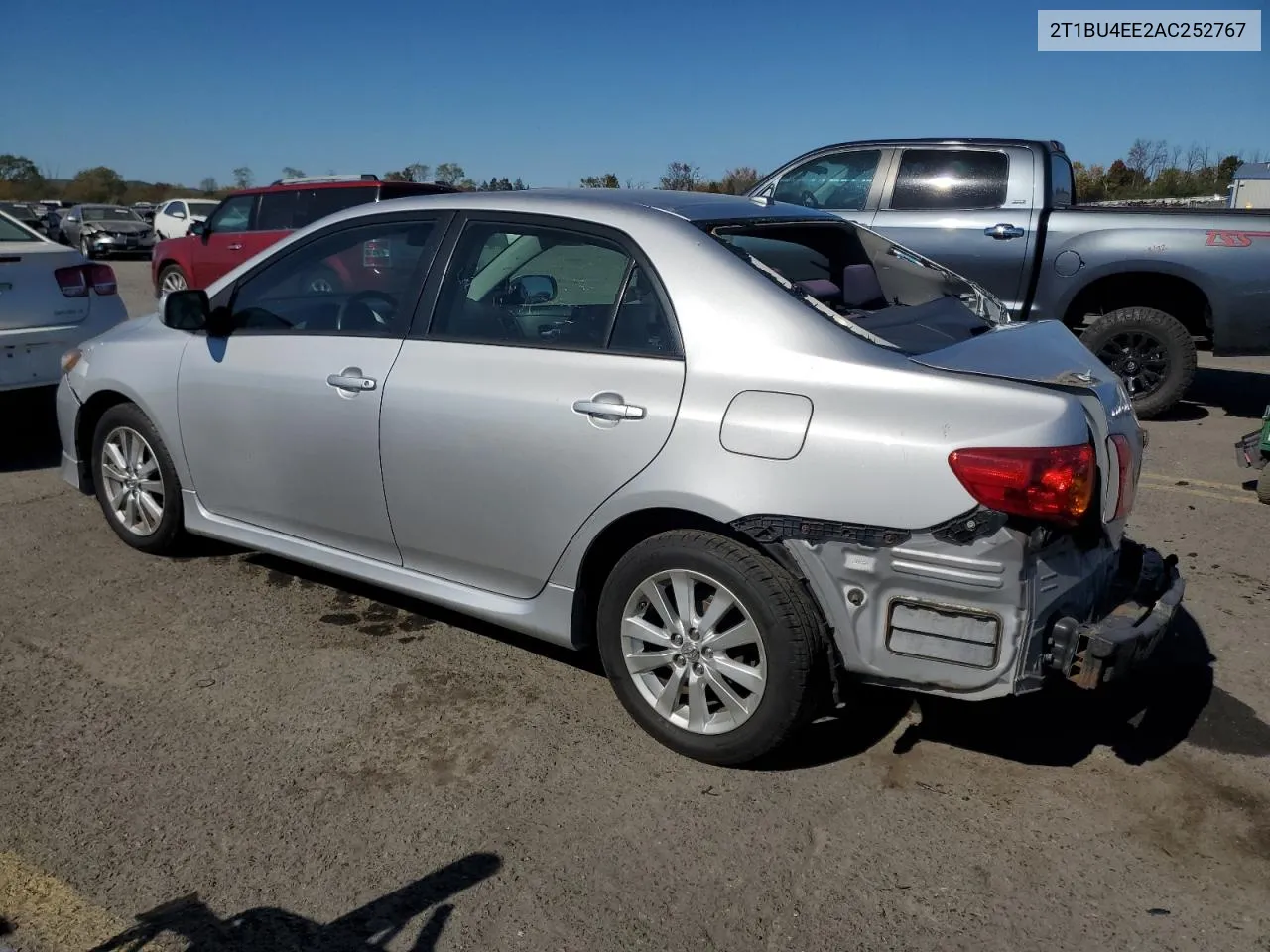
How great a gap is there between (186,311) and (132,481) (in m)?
1.00

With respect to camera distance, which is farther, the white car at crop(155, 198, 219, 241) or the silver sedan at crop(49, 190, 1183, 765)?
the white car at crop(155, 198, 219, 241)

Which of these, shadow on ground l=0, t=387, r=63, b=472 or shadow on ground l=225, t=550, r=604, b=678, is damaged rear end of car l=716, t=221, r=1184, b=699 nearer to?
shadow on ground l=225, t=550, r=604, b=678

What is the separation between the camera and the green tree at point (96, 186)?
223ft

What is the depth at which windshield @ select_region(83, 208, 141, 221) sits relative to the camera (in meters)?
27.9

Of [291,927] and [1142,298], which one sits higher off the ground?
[1142,298]

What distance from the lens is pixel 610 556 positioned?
3.50 meters

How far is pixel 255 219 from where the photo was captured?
13.1 m

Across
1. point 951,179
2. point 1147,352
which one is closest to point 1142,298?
point 1147,352

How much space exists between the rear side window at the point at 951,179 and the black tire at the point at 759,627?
624cm

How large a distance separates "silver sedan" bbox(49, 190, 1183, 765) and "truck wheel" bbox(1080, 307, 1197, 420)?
4.45 metres

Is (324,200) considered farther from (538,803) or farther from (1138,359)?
(538,803)

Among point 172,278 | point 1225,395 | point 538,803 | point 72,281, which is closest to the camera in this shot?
point 538,803

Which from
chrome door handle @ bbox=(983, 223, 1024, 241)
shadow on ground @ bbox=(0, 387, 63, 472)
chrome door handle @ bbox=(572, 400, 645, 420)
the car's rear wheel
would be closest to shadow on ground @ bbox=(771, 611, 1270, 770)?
chrome door handle @ bbox=(572, 400, 645, 420)

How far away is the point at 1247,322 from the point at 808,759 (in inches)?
233
